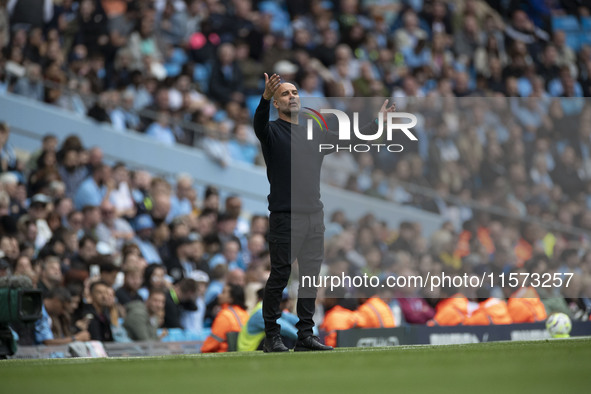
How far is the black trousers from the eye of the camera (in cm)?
593

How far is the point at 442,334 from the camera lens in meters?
8.20

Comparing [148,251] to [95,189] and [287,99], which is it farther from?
[287,99]

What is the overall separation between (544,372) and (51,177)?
282 inches

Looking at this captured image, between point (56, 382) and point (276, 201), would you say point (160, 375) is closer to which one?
point (56, 382)

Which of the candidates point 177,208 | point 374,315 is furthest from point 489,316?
point 177,208

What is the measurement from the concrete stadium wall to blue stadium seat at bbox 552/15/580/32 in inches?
332

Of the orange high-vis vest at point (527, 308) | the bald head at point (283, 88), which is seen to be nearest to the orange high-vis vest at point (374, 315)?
the orange high-vis vest at point (527, 308)

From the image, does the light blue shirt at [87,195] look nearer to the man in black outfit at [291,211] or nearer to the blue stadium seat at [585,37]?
the man in black outfit at [291,211]

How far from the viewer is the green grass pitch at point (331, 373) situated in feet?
14.9

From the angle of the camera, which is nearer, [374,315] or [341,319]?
[341,319]

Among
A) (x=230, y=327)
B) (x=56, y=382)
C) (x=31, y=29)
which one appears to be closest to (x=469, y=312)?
(x=230, y=327)

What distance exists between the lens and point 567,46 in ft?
60.0

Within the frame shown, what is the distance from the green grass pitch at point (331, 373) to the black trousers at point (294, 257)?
0.56m

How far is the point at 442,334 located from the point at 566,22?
12.6 metres
